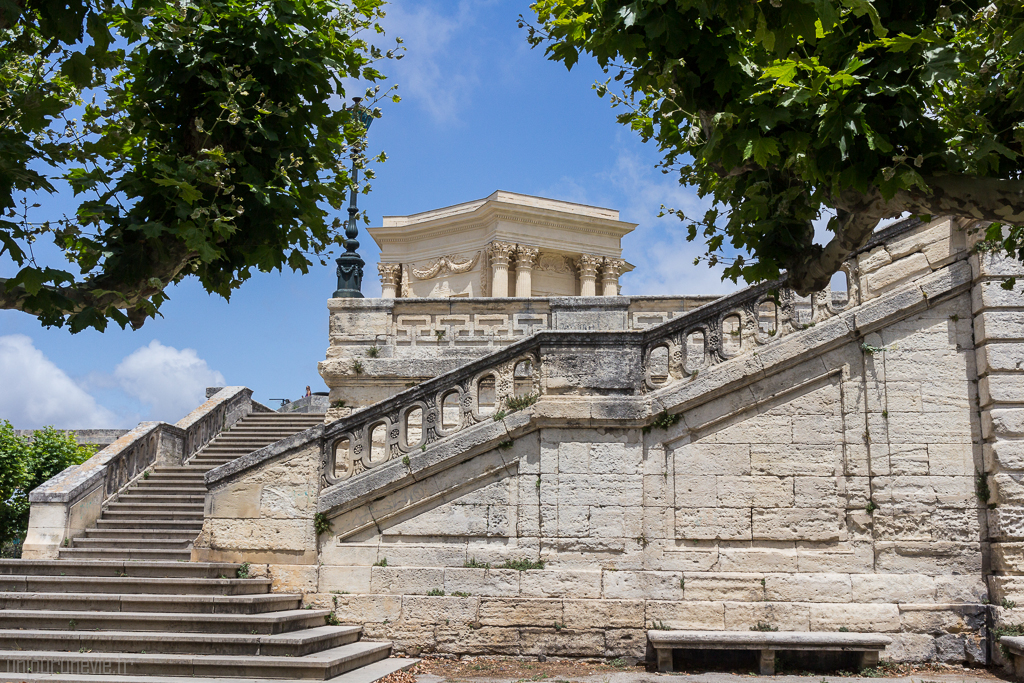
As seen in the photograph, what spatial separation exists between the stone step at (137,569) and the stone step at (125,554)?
73cm

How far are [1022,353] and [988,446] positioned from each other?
94cm

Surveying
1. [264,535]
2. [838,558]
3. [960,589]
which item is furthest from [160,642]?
[960,589]

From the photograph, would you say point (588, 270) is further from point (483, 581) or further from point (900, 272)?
point (483, 581)

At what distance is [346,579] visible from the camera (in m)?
8.45

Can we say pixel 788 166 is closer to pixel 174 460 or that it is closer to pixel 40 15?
pixel 40 15

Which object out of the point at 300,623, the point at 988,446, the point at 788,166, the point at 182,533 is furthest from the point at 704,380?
the point at 182,533

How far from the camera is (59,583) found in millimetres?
8219

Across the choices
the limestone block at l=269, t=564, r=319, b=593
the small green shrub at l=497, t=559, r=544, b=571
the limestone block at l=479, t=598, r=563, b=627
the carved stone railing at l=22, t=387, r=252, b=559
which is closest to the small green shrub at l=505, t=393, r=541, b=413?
the small green shrub at l=497, t=559, r=544, b=571

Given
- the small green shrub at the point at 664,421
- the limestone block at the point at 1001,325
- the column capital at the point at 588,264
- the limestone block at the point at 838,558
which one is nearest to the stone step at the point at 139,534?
the small green shrub at the point at 664,421

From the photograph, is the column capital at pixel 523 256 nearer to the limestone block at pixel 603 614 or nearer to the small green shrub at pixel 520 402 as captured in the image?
the small green shrub at pixel 520 402

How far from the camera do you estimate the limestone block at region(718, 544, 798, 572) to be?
814 centimetres

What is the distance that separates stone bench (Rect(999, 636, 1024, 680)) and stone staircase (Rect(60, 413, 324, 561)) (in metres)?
8.07

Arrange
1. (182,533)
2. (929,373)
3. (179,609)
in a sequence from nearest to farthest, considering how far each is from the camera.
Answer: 1. (179,609)
2. (929,373)
3. (182,533)

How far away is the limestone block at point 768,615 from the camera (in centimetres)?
793
